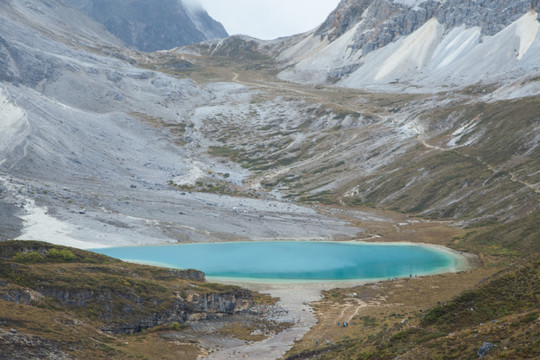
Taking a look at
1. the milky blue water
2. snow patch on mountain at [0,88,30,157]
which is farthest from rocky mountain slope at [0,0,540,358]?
the milky blue water

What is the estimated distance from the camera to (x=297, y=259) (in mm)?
84625

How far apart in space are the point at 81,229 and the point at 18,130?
53888mm

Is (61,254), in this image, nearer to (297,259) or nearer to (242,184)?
(297,259)

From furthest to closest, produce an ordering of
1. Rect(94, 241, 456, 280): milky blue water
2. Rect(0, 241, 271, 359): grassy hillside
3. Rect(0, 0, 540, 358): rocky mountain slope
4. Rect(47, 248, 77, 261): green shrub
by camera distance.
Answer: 1. Rect(94, 241, 456, 280): milky blue water
2. Rect(47, 248, 77, 261): green shrub
3. Rect(0, 0, 540, 358): rocky mountain slope
4. Rect(0, 241, 271, 359): grassy hillside

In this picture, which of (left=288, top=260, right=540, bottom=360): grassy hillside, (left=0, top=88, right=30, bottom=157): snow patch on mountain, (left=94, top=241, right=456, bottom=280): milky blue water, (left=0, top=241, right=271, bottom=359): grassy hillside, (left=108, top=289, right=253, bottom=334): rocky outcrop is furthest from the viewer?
(left=0, top=88, right=30, bottom=157): snow patch on mountain

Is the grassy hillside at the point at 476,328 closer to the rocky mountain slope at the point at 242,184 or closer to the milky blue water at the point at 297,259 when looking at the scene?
the rocky mountain slope at the point at 242,184

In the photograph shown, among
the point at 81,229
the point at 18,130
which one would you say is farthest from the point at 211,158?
the point at 81,229

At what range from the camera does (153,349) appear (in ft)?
122

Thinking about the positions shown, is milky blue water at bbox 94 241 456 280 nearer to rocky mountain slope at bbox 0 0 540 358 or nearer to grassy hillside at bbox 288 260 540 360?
rocky mountain slope at bbox 0 0 540 358

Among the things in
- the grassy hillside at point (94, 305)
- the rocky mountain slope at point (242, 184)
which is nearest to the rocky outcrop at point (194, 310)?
the grassy hillside at point (94, 305)

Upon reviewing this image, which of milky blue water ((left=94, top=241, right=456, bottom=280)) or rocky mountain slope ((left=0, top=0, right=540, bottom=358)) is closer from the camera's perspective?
rocky mountain slope ((left=0, top=0, right=540, bottom=358))

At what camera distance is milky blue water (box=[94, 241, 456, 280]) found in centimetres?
7531

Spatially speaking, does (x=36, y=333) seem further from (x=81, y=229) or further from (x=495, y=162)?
(x=495, y=162)

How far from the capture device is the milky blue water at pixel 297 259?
75312mm
